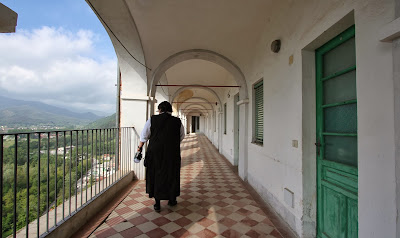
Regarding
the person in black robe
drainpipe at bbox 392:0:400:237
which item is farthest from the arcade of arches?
the person in black robe

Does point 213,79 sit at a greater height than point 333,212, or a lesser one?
greater

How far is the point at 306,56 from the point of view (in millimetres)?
2336

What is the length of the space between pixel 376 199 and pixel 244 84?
392 centimetres

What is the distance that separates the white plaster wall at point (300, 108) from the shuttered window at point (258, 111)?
0.21 metres

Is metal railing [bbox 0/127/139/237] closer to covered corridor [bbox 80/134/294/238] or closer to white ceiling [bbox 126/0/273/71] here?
covered corridor [bbox 80/134/294/238]

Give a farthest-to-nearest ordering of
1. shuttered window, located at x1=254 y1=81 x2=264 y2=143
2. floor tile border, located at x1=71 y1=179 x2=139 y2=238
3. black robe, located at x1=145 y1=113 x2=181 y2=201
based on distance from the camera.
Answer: shuttered window, located at x1=254 y1=81 x2=264 y2=143 < black robe, located at x1=145 y1=113 x2=181 y2=201 < floor tile border, located at x1=71 y1=179 x2=139 y2=238

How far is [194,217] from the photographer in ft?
9.24

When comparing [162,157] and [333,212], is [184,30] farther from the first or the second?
[333,212]

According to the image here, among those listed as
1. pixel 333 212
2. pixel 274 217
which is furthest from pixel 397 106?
pixel 274 217

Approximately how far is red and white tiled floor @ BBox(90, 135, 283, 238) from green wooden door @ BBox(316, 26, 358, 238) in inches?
30.5

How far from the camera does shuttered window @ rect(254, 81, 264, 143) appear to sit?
13.8 feet

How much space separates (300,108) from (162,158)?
80.8 inches

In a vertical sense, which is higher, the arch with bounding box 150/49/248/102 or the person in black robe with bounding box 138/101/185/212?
the arch with bounding box 150/49/248/102

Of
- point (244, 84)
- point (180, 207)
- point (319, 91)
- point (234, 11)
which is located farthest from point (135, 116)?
point (319, 91)
